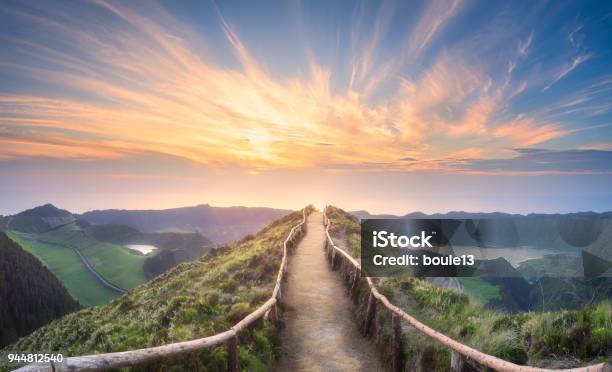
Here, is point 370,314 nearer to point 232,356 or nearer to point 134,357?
point 232,356

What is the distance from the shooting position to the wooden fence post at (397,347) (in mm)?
8875

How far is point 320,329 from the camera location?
40.9 ft

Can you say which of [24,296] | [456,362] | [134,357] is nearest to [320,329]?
[456,362]

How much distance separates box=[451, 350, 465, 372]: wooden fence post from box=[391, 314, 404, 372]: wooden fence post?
7.64 ft

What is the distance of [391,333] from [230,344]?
4.76 meters

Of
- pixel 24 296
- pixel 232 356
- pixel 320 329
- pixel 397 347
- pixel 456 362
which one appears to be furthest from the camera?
pixel 24 296

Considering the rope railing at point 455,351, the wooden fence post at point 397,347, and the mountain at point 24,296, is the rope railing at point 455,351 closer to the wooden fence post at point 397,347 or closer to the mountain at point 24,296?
the wooden fence post at point 397,347

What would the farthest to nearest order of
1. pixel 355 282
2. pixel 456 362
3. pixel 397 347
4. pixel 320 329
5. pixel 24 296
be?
pixel 24 296 → pixel 355 282 → pixel 320 329 → pixel 397 347 → pixel 456 362

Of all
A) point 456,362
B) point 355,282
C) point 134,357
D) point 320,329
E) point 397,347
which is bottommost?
point 320,329

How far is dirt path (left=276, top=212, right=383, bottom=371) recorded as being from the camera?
32.8 feet

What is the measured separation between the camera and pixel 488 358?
576 cm

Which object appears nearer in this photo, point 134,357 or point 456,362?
point 134,357

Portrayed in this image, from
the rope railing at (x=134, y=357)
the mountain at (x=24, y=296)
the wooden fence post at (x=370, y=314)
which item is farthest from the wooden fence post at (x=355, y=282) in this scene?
the mountain at (x=24, y=296)

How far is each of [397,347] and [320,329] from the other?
4033 mm
